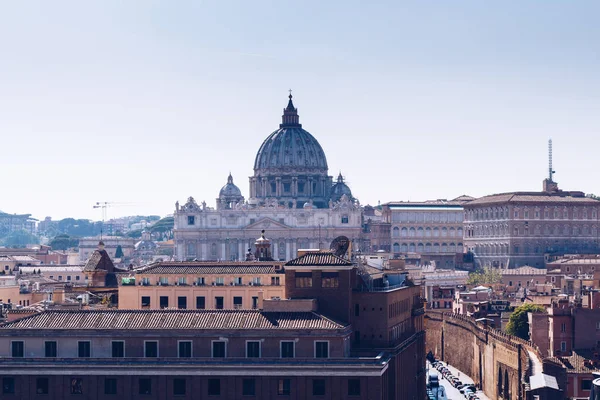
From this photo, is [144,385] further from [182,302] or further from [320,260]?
[182,302]

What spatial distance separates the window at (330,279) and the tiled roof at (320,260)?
42 centimetres

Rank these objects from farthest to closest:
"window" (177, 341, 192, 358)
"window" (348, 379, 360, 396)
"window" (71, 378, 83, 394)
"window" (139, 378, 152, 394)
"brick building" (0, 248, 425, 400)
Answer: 1. "window" (177, 341, 192, 358)
2. "window" (71, 378, 83, 394)
3. "window" (139, 378, 152, 394)
4. "brick building" (0, 248, 425, 400)
5. "window" (348, 379, 360, 396)

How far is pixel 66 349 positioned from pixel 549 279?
319 feet

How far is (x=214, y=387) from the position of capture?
72.1 meters

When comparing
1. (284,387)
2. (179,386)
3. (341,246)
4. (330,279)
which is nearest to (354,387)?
(284,387)

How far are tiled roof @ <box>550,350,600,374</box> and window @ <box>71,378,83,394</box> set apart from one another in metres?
26.3

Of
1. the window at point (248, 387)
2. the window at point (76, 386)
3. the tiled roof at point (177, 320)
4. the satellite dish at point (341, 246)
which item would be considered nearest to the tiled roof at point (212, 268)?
the satellite dish at point (341, 246)

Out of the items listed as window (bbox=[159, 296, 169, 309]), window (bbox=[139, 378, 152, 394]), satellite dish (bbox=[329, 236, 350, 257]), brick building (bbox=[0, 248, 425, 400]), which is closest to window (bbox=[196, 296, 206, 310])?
window (bbox=[159, 296, 169, 309])

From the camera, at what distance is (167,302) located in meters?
86.7

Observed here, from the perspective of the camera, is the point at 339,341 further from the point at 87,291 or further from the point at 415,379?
the point at 87,291

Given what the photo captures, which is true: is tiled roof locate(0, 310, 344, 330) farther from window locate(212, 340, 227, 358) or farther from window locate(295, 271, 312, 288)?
window locate(295, 271, 312, 288)

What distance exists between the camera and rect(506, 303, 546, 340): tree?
113500 mm

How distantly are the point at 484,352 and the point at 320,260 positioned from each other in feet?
111

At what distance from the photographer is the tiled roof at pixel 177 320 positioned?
73.4 meters
